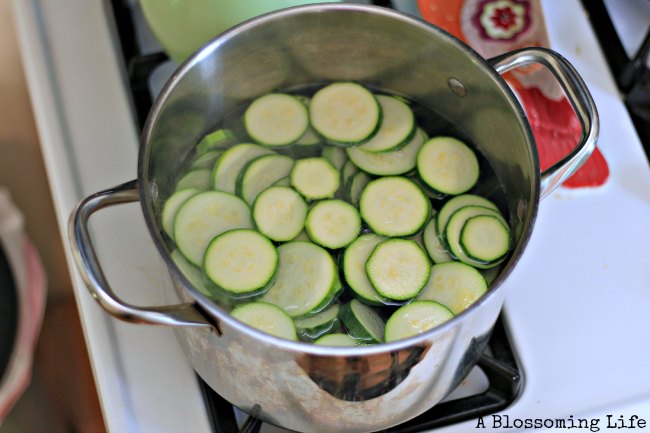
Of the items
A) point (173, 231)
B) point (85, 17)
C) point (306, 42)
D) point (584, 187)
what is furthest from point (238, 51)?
point (584, 187)

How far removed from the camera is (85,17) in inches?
35.9

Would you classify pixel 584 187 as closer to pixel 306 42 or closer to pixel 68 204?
pixel 306 42

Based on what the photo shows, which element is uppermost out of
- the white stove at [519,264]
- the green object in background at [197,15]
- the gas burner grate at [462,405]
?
the green object in background at [197,15]

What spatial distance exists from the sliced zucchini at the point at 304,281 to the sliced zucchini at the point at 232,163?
10 centimetres

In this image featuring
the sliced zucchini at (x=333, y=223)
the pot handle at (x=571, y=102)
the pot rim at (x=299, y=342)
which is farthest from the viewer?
the sliced zucchini at (x=333, y=223)

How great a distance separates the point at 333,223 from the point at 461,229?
0.12 metres

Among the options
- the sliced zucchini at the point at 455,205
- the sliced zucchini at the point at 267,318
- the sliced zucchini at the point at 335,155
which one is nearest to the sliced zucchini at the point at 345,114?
the sliced zucchini at the point at 335,155

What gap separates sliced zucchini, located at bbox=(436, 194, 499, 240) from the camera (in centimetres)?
75

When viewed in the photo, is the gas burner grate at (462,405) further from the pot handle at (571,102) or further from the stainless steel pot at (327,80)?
the pot handle at (571,102)

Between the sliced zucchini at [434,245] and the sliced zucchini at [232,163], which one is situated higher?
the sliced zucchini at [232,163]

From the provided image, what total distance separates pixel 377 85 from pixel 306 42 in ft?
0.35

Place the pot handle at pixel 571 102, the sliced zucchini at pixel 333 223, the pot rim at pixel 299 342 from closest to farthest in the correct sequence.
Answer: the pot rim at pixel 299 342 → the pot handle at pixel 571 102 → the sliced zucchini at pixel 333 223

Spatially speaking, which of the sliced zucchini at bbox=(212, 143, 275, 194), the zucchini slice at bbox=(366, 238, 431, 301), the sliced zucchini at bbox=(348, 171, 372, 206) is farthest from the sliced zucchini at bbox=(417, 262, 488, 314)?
the sliced zucchini at bbox=(212, 143, 275, 194)

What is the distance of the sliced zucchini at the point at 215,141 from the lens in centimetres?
80
